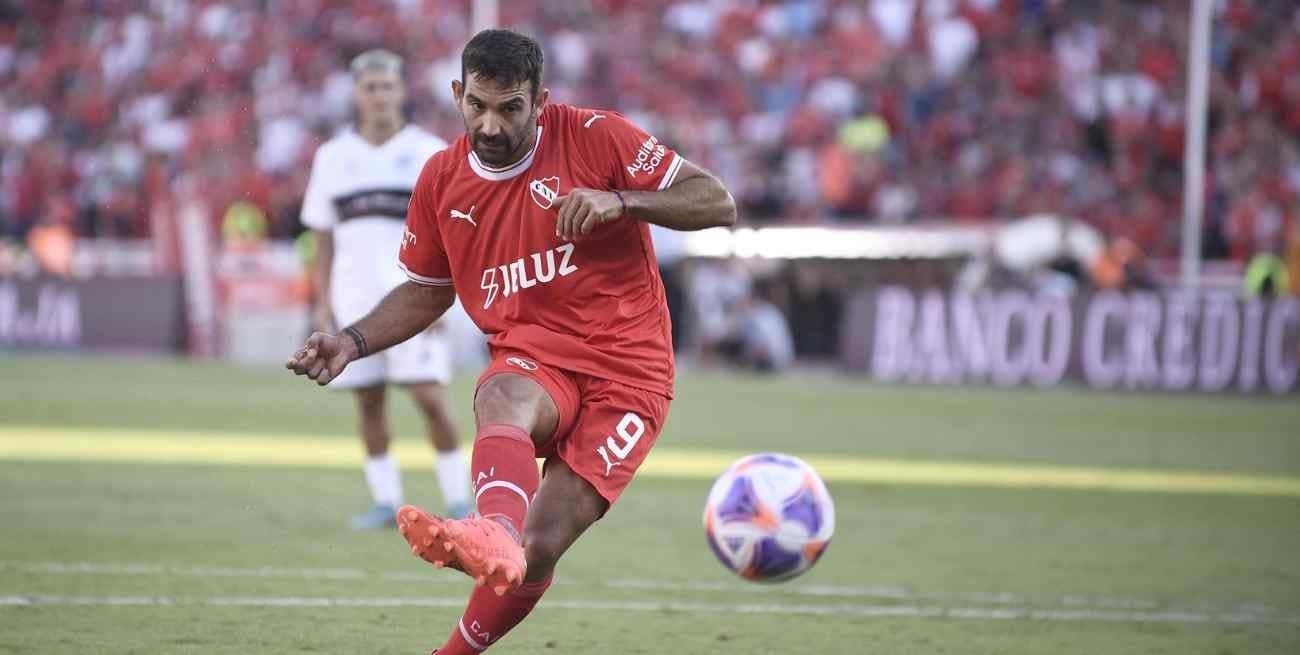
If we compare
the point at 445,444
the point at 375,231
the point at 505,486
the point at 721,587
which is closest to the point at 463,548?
the point at 505,486

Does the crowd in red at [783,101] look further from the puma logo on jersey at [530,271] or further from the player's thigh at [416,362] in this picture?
the puma logo on jersey at [530,271]

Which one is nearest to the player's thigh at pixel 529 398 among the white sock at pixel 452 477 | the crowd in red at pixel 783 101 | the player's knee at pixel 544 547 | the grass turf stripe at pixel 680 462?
the player's knee at pixel 544 547

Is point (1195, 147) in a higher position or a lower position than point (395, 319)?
lower

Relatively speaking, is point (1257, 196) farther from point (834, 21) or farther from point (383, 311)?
point (383, 311)

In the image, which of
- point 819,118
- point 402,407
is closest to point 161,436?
point 402,407

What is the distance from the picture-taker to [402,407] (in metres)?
18.9

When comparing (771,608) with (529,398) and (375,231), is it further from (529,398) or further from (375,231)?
(375,231)

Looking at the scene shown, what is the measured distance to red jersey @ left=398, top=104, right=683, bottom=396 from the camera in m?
5.53

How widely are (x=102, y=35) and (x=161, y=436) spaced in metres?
22.9

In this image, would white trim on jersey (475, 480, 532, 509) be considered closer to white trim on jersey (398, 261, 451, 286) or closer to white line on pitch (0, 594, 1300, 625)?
white trim on jersey (398, 261, 451, 286)

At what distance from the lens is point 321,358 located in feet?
18.2

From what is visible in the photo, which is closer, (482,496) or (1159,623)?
(482,496)

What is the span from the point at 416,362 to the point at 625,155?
13.9 ft

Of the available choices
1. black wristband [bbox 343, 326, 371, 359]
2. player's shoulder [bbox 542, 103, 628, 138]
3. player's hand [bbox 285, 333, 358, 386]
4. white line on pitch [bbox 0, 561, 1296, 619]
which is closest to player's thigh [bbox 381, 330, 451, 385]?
white line on pitch [bbox 0, 561, 1296, 619]
